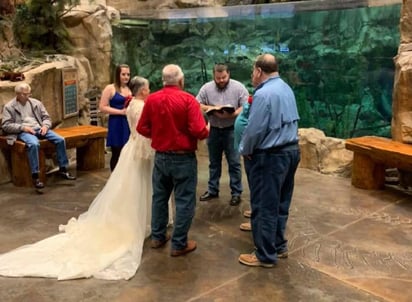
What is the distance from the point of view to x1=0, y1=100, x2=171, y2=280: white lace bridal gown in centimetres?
370

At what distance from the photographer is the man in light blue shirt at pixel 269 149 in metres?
3.49

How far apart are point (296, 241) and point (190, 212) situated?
1.07m

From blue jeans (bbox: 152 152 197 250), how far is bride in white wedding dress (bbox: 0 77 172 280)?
260 millimetres

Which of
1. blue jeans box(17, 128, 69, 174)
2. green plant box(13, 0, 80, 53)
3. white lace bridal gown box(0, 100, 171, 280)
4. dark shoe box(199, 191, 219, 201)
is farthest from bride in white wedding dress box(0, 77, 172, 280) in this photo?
green plant box(13, 0, 80, 53)

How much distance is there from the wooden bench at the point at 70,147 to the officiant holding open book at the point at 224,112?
2034mm

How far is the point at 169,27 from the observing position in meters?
9.83

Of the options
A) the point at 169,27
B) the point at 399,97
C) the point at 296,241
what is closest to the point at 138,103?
the point at 296,241

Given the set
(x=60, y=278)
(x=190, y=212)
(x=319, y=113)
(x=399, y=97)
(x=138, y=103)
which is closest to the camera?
(x=60, y=278)

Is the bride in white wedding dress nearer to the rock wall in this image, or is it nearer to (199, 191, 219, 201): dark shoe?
(199, 191, 219, 201): dark shoe

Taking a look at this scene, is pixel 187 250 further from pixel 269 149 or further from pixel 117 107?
pixel 117 107

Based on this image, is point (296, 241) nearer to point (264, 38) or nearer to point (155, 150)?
point (155, 150)

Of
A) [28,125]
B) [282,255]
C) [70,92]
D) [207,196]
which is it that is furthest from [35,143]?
[282,255]

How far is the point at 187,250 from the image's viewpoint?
4.08 meters

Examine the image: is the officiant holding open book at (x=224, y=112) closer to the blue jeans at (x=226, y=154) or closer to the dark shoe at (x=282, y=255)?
the blue jeans at (x=226, y=154)
